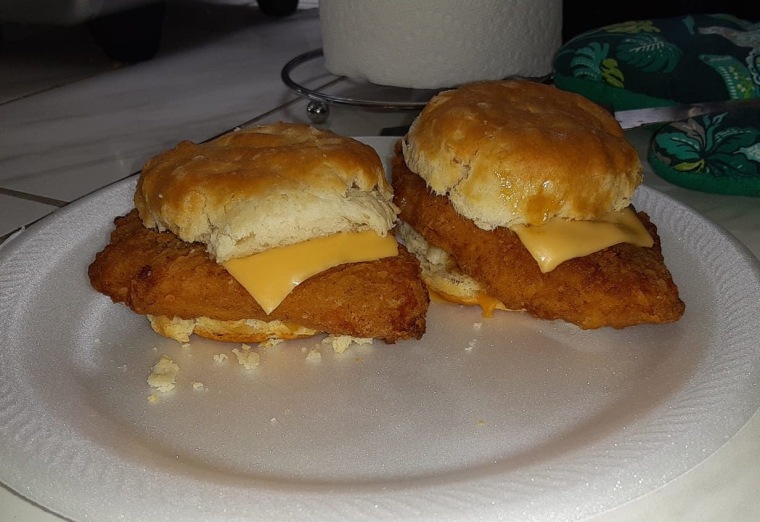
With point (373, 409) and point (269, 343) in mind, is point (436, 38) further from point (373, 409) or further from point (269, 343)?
point (373, 409)

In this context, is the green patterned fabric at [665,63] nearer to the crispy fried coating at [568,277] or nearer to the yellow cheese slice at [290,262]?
the crispy fried coating at [568,277]

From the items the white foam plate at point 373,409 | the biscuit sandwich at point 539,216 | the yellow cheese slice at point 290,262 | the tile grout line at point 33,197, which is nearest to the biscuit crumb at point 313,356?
the white foam plate at point 373,409

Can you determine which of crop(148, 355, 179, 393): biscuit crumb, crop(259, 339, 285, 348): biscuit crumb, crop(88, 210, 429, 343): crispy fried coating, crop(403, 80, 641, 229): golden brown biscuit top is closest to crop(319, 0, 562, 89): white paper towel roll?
crop(403, 80, 641, 229): golden brown biscuit top

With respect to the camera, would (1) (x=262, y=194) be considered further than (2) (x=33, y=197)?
No

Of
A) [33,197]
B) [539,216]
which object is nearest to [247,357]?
[539,216]

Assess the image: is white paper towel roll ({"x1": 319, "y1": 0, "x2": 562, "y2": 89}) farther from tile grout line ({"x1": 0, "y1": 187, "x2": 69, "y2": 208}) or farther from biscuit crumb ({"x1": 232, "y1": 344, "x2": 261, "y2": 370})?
biscuit crumb ({"x1": 232, "y1": 344, "x2": 261, "y2": 370})

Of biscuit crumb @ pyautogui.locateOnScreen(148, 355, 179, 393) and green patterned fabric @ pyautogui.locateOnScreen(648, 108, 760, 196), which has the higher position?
biscuit crumb @ pyautogui.locateOnScreen(148, 355, 179, 393)
